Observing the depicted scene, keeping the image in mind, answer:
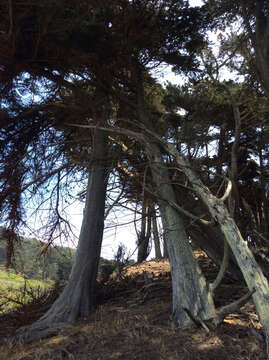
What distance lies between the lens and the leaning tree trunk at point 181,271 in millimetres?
3771

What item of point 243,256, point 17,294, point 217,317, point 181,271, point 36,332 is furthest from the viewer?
point 17,294

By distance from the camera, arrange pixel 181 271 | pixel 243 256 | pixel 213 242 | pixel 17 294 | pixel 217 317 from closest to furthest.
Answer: pixel 243 256 < pixel 217 317 < pixel 181 271 < pixel 213 242 < pixel 17 294

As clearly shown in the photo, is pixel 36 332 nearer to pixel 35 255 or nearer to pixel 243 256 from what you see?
pixel 35 255

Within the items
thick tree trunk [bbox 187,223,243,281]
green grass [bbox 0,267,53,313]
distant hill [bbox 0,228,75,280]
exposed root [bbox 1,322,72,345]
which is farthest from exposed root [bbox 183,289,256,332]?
green grass [bbox 0,267,53,313]

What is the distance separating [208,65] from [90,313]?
527 centimetres

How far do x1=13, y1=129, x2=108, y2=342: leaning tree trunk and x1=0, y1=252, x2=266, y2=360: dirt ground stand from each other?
0.96 feet

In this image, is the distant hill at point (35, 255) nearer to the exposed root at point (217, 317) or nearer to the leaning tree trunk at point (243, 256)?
the exposed root at point (217, 317)

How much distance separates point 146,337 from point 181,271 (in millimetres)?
1133

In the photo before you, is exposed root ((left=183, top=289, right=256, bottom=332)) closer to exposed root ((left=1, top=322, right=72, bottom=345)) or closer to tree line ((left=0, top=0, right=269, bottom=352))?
tree line ((left=0, top=0, right=269, bottom=352))

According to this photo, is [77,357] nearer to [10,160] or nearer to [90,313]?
[90,313]

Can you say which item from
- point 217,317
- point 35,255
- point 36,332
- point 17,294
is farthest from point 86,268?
point 217,317

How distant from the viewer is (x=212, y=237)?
549 cm

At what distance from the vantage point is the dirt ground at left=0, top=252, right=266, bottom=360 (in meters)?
2.94

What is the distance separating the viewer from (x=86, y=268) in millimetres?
5238
